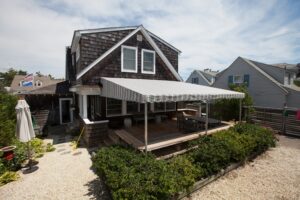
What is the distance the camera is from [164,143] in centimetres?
730

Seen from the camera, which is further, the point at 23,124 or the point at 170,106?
the point at 170,106

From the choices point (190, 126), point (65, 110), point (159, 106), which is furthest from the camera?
point (65, 110)

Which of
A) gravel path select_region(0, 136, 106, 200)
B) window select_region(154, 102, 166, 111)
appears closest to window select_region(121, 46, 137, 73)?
window select_region(154, 102, 166, 111)

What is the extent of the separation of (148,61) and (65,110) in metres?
10.3

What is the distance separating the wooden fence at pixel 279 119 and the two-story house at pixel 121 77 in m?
4.22

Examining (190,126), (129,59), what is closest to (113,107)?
(129,59)

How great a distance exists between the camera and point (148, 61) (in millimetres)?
12484

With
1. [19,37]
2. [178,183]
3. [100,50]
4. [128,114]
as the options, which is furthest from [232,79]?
[19,37]

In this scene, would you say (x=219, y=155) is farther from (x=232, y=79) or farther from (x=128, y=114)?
(x=232, y=79)

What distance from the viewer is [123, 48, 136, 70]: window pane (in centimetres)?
1141

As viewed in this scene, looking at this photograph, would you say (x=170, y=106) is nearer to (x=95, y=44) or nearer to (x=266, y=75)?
(x=95, y=44)

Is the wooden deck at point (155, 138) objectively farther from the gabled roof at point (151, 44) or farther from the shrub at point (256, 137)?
the gabled roof at point (151, 44)

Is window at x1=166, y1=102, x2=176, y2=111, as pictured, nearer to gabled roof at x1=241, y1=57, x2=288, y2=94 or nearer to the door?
the door

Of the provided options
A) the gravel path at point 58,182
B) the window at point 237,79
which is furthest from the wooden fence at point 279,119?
the gravel path at point 58,182
